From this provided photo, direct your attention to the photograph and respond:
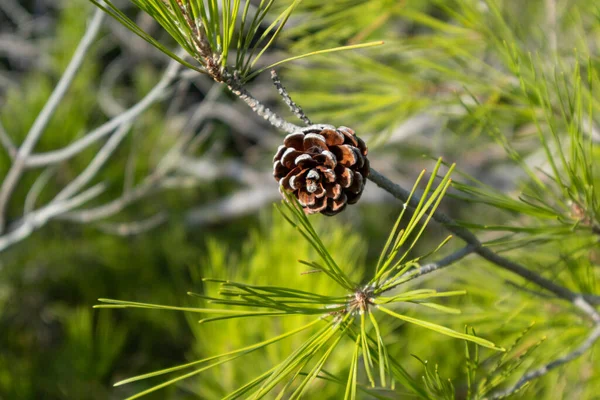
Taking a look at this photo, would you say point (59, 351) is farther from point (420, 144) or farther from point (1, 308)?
point (420, 144)

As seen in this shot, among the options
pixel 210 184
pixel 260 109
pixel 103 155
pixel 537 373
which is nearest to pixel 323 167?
pixel 260 109

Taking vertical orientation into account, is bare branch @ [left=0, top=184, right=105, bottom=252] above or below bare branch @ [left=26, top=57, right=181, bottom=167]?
below

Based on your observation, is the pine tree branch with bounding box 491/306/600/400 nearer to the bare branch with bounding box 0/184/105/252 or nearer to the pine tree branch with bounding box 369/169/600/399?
the pine tree branch with bounding box 369/169/600/399

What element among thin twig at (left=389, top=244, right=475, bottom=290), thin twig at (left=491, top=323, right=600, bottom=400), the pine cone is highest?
the pine cone

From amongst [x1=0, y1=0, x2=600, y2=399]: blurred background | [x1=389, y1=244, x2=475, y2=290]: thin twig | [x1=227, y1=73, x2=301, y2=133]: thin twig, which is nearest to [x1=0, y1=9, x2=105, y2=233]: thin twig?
[x1=0, y1=0, x2=600, y2=399]: blurred background

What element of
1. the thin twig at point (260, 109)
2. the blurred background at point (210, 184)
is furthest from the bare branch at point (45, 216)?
the thin twig at point (260, 109)

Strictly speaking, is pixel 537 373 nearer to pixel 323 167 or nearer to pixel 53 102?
→ pixel 323 167

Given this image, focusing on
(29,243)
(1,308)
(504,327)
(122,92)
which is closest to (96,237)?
(29,243)
